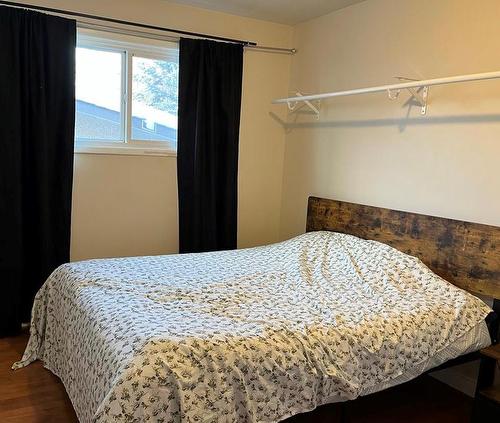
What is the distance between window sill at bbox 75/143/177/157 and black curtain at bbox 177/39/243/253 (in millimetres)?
122

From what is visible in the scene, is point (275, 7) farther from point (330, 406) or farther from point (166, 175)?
point (330, 406)

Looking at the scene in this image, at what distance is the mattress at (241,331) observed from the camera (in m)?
1.71

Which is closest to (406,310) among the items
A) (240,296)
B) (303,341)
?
(303,341)

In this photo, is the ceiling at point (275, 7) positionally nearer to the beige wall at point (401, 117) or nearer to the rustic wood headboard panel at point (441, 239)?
the beige wall at point (401, 117)

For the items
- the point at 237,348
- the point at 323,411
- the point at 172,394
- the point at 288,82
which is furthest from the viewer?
the point at 288,82

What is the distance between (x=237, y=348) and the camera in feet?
5.99

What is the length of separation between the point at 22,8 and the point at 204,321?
2.43 m

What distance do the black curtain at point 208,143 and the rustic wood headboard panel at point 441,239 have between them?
988 millimetres

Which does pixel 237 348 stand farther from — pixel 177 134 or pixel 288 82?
pixel 288 82

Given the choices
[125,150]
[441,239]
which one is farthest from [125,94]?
[441,239]

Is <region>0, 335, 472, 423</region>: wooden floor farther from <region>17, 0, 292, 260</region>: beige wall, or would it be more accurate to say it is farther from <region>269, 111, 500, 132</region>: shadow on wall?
<region>269, 111, 500, 132</region>: shadow on wall

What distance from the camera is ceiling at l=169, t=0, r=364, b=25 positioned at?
11.4ft

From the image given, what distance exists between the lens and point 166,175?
3.74 metres

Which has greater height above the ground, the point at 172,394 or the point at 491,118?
the point at 491,118
